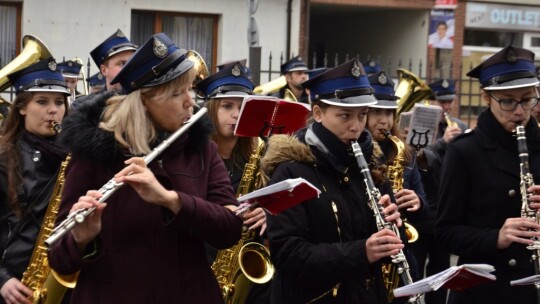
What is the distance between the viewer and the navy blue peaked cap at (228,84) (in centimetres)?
703

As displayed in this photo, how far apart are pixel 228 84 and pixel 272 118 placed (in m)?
1.36

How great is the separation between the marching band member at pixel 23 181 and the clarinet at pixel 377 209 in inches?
76.3

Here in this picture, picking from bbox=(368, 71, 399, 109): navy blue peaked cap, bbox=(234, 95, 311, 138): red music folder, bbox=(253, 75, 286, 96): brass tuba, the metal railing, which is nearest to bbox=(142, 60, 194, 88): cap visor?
bbox=(234, 95, 311, 138): red music folder

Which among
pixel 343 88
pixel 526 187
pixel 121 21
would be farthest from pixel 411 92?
pixel 121 21

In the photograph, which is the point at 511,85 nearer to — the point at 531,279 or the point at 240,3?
the point at 531,279

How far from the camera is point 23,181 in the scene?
596 centimetres

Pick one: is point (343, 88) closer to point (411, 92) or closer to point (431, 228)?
point (431, 228)

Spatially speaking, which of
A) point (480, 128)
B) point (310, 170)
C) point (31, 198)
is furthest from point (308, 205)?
point (31, 198)

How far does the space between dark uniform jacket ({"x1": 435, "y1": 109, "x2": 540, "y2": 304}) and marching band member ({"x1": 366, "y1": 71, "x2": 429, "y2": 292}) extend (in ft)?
3.84

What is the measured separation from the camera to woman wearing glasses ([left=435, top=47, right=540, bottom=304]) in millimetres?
5477

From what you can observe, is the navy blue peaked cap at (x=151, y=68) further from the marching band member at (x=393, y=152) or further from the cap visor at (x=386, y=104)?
the cap visor at (x=386, y=104)

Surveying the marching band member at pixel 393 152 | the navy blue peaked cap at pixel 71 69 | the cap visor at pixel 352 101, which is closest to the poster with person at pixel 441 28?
the navy blue peaked cap at pixel 71 69

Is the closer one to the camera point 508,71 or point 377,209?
point 377,209

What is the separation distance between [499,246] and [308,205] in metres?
1.13
